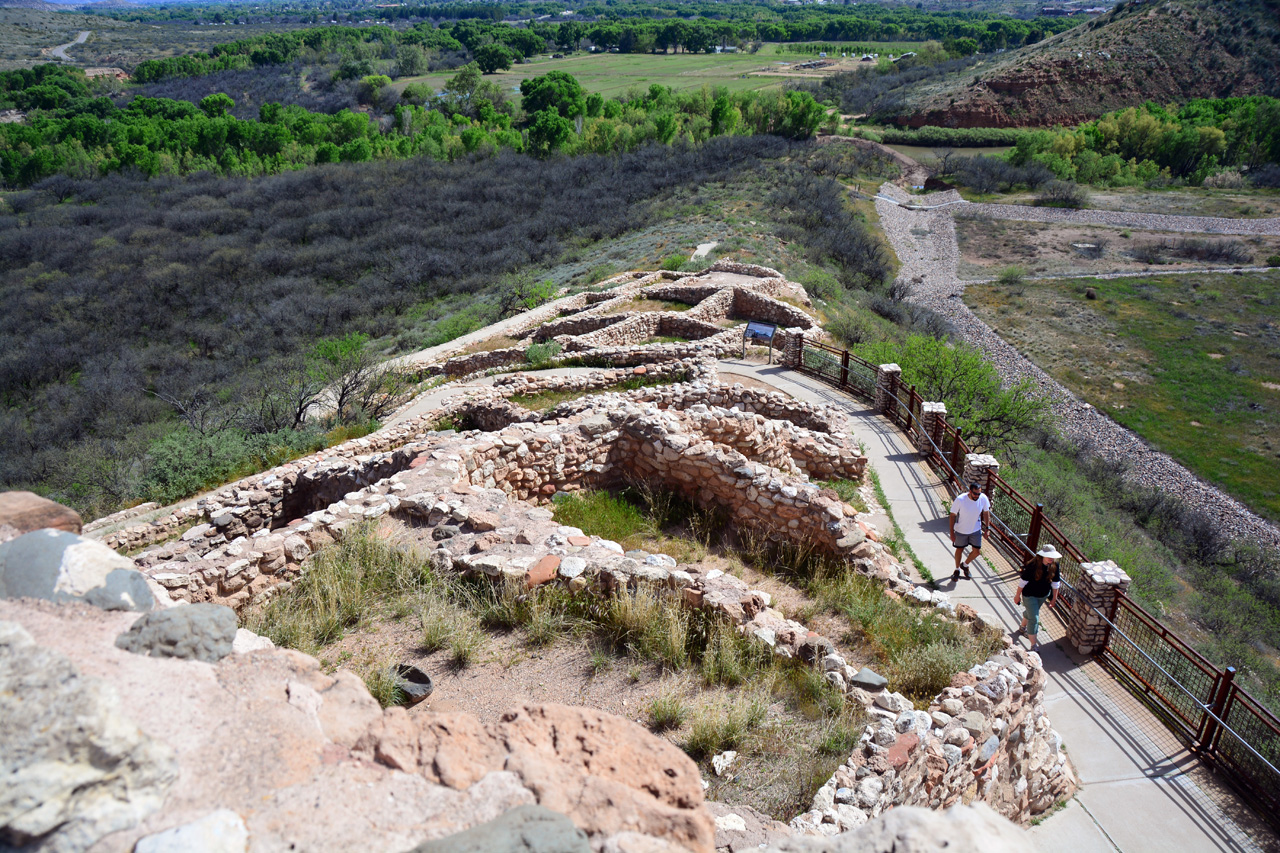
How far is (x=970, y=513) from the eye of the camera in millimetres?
9570

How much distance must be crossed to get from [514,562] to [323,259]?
38082mm

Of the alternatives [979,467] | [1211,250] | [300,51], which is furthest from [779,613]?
[300,51]

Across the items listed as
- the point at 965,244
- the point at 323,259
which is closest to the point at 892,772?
the point at 323,259

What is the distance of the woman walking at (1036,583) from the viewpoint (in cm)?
839

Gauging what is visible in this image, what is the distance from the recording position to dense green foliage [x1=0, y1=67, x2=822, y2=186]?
60.4 m

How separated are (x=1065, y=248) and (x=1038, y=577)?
176 feet

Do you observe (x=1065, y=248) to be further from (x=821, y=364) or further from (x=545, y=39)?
(x=545, y=39)

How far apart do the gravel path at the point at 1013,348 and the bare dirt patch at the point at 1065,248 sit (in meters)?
1.55

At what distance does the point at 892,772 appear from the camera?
5.50 meters

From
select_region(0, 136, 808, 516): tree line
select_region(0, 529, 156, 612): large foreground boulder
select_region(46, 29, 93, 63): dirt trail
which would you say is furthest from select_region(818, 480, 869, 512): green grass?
select_region(46, 29, 93, 63): dirt trail

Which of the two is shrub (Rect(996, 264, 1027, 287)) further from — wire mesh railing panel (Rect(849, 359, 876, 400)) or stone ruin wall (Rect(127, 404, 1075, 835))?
stone ruin wall (Rect(127, 404, 1075, 835))

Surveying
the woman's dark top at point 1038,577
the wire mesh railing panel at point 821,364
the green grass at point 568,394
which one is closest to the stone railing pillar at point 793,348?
the wire mesh railing panel at point 821,364

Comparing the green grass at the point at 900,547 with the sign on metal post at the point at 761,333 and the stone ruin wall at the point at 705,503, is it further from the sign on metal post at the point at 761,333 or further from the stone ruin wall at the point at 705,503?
the sign on metal post at the point at 761,333

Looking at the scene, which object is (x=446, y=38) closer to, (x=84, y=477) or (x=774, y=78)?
(x=774, y=78)
